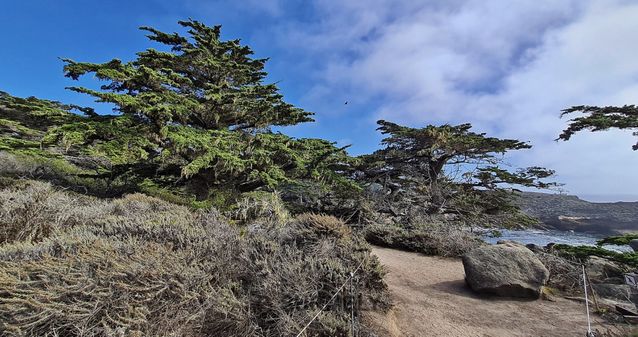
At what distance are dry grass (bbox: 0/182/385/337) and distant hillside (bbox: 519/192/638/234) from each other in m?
31.9

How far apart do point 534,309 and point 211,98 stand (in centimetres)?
1118

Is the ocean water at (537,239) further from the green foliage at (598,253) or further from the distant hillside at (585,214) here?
the distant hillside at (585,214)

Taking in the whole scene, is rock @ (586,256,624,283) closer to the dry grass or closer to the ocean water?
the ocean water

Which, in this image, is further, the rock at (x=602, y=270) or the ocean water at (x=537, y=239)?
the ocean water at (x=537, y=239)

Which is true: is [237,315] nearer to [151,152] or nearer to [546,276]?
[546,276]

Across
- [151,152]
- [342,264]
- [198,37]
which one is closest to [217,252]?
[342,264]

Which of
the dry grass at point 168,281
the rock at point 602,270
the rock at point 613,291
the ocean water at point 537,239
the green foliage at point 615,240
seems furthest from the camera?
the ocean water at point 537,239

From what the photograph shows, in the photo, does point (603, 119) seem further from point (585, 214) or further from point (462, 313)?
point (585, 214)

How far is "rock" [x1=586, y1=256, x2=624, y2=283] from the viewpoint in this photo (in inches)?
332

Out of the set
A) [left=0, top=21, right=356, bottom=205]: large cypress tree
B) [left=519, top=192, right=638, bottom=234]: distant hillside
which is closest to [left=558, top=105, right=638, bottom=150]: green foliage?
[left=0, top=21, right=356, bottom=205]: large cypress tree

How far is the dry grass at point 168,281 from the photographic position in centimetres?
289

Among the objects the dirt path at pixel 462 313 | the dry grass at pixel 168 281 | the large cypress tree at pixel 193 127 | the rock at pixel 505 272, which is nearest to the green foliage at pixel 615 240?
the rock at pixel 505 272

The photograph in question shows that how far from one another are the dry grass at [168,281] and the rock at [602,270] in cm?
731

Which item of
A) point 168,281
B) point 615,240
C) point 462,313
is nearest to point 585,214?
point 615,240
